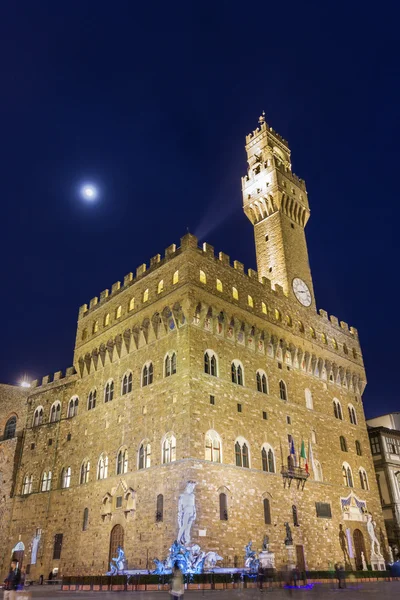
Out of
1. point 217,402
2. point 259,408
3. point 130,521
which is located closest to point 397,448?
point 259,408

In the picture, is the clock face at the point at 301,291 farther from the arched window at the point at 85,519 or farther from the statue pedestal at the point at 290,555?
the arched window at the point at 85,519

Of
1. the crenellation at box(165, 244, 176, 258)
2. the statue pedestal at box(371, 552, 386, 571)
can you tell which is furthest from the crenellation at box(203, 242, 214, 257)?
the statue pedestal at box(371, 552, 386, 571)

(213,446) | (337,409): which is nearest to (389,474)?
(337,409)

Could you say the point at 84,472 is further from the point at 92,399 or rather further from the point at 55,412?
the point at 55,412

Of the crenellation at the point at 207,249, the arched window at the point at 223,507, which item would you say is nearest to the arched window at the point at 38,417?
the arched window at the point at 223,507

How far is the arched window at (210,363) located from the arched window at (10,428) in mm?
20260

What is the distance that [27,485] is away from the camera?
3547 centimetres

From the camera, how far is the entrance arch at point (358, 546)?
3206cm

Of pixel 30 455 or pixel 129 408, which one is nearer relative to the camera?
pixel 129 408

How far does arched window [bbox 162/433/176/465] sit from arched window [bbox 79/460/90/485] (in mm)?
7964

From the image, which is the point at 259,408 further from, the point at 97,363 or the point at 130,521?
the point at 97,363

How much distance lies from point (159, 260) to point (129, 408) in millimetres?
9732

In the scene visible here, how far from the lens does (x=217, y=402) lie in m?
27.5

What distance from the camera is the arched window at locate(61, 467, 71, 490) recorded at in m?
32.9
